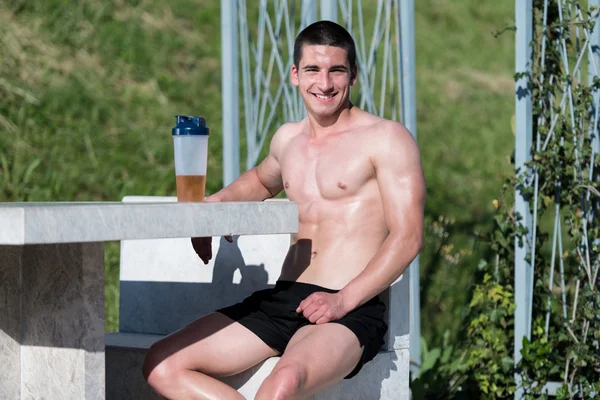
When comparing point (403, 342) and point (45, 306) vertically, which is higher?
point (45, 306)

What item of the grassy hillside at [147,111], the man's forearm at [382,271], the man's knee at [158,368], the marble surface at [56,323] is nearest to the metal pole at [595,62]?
the man's forearm at [382,271]

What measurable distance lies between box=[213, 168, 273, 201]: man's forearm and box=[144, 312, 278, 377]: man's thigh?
478 mm

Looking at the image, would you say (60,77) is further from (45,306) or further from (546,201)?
(45,306)

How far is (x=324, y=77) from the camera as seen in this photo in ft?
9.62

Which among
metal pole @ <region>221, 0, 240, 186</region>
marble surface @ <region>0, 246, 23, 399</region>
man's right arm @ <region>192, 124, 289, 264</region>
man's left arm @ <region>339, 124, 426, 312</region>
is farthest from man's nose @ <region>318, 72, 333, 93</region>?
metal pole @ <region>221, 0, 240, 186</region>

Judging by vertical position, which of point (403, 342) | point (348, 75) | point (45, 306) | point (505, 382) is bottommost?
point (505, 382)

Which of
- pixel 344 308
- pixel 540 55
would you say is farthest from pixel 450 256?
pixel 344 308

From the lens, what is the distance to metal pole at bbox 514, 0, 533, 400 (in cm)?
377

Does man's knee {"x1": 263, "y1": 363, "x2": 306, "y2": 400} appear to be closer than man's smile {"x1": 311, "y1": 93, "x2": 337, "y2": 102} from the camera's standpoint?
Yes

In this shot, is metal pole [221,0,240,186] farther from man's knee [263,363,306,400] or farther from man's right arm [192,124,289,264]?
man's knee [263,363,306,400]

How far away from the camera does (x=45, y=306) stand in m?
2.48

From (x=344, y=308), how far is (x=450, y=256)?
3.87 meters

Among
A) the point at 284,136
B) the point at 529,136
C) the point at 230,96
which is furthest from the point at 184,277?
the point at 529,136

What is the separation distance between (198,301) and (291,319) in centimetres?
80
